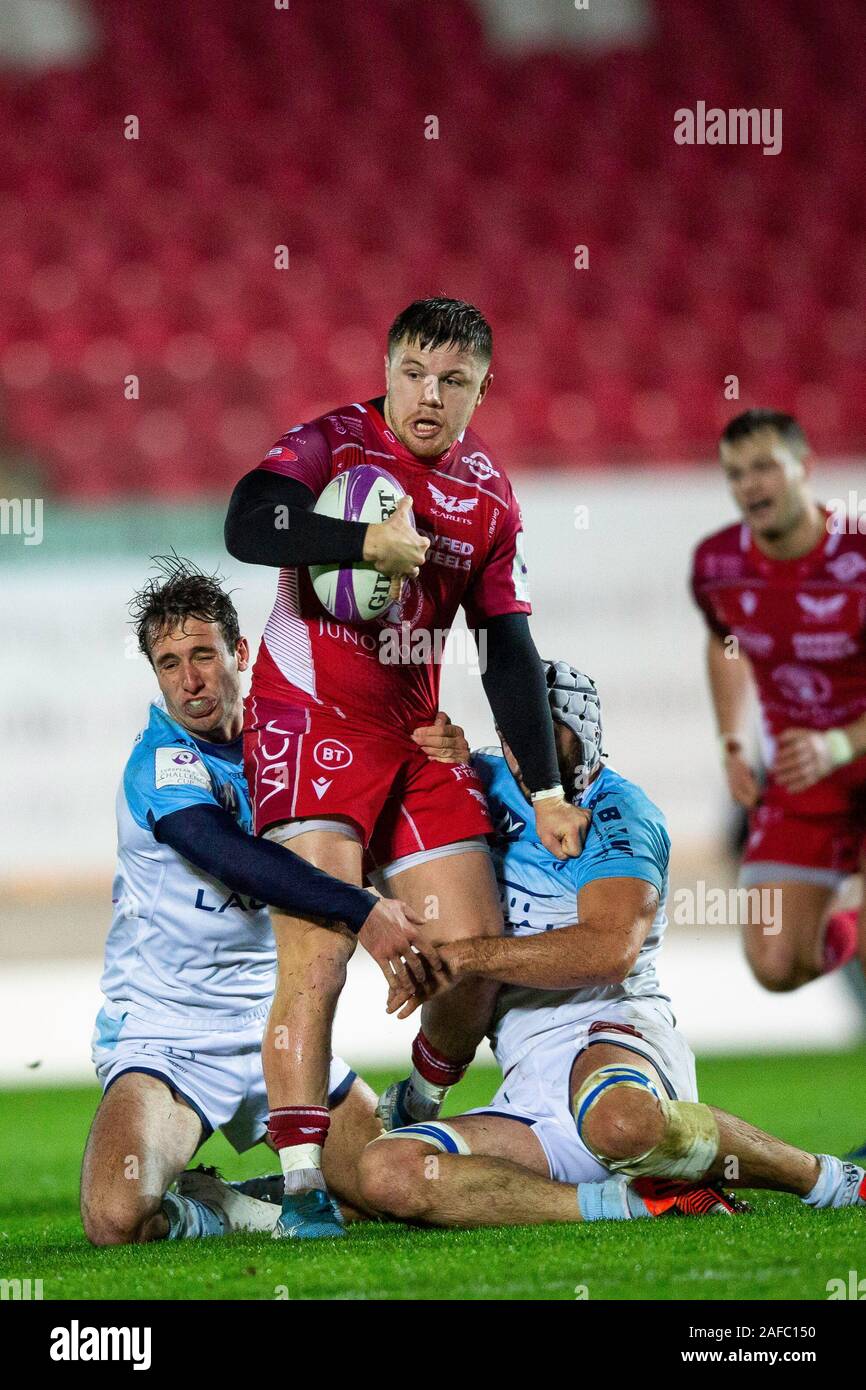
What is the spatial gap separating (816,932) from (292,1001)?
10.7 ft

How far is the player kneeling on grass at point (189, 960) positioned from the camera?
153 inches

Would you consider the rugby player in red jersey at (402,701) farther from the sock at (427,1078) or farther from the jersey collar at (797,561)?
the jersey collar at (797,561)

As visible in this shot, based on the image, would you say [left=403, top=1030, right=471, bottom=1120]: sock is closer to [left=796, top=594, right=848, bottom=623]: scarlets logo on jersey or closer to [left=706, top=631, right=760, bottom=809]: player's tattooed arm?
[left=706, top=631, right=760, bottom=809]: player's tattooed arm

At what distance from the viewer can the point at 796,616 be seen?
6461 millimetres

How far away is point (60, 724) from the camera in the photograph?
8.53 metres

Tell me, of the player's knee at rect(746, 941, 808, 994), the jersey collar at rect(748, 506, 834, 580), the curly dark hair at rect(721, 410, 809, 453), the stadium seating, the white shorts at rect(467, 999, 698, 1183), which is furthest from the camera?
the stadium seating

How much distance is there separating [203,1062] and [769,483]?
3.54m

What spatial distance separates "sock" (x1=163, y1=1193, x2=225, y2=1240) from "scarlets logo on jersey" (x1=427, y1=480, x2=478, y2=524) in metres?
1.73

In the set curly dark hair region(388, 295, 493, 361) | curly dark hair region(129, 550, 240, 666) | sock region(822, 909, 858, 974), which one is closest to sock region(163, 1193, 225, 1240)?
curly dark hair region(129, 550, 240, 666)

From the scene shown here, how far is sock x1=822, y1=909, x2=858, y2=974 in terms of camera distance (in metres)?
6.54

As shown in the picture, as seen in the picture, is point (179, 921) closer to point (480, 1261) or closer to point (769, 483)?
point (480, 1261)

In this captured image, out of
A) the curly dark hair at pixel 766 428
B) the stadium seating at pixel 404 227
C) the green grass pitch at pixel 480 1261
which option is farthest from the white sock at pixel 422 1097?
the stadium seating at pixel 404 227

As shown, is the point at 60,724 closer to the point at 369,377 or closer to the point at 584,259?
the point at 369,377
